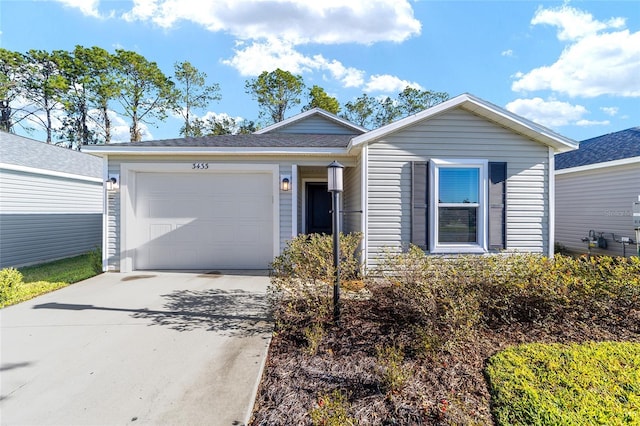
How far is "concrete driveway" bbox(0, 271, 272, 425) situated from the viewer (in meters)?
2.17

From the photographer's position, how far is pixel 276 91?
24.6 m

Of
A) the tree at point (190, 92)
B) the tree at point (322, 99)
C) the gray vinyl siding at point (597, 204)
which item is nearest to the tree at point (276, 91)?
the tree at point (322, 99)

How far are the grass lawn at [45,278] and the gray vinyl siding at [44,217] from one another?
1.54 ft

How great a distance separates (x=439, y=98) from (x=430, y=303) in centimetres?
2947

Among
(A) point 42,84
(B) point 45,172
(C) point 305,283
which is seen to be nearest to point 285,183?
(C) point 305,283

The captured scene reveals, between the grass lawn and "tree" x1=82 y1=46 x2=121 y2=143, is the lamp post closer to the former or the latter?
the grass lawn

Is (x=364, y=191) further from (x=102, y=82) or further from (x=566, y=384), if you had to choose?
(x=102, y=82)

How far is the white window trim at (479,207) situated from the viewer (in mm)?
5586

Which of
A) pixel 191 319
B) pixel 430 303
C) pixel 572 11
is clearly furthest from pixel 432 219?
pixel 572 11

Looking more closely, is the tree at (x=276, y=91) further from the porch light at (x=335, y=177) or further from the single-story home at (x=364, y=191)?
the porch light at (x=335, y=177)

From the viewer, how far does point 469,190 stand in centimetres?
567

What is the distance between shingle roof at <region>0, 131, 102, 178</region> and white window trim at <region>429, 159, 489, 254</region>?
10.7 meters

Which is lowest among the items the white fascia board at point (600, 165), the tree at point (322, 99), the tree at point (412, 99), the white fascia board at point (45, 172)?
the white fascia board at point (45, 172)

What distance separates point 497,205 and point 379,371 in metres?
4.56
